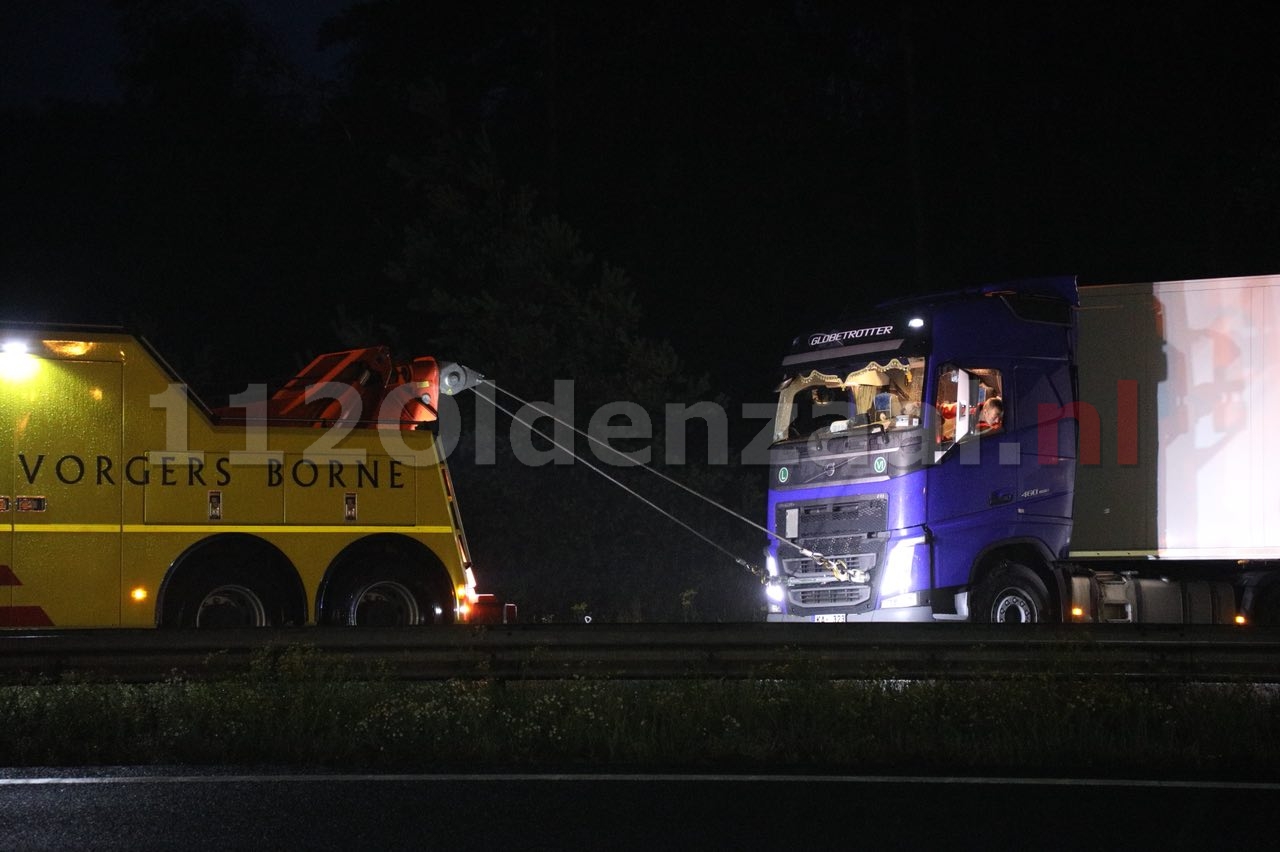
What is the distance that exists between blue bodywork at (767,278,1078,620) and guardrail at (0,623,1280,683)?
4465 mm

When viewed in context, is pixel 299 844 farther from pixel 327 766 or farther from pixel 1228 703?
pixel 1228 703

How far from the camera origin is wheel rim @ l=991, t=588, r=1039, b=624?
15.6 metres

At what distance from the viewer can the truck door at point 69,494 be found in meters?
12.4

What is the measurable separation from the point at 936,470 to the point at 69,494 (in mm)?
7667

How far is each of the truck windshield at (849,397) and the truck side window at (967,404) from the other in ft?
0.80

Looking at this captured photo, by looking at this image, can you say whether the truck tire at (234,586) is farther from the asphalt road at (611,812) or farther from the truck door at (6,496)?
the asphalt road at (611,812)

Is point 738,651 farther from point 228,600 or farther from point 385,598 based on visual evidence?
point 228,600

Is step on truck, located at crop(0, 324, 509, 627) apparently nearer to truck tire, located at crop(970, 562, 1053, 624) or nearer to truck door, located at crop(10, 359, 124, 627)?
truck door, located at crop(10, 359, 124, 627)

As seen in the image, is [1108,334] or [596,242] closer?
[1108,334]

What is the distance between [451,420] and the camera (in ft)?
73.8

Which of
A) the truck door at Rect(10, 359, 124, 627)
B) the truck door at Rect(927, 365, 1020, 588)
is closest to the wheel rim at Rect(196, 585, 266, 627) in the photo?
the truck door at Rect(10, 359, 124, 627)

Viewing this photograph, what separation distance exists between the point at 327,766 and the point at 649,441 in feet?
54.3

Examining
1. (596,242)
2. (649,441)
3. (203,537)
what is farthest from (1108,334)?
(596,242)

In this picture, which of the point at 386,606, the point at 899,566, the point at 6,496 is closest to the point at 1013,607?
the point at 899,566
